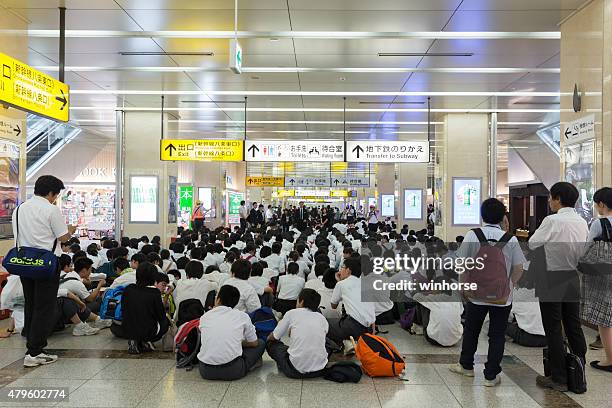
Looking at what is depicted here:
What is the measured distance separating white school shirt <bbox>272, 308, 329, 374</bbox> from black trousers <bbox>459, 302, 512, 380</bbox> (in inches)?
56.7

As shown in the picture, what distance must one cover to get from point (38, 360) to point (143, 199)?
10.1m

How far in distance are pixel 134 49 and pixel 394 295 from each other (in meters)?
6.21

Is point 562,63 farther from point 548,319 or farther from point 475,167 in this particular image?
point 475,167

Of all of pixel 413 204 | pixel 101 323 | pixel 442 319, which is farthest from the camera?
pixel 413 204

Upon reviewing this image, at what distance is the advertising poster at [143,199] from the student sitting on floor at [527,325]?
11.2 meters

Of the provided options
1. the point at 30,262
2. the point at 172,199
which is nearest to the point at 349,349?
the point at 30,262

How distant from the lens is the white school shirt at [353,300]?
239 inches

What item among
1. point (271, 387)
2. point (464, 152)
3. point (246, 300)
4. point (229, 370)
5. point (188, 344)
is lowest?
point (271, 387)

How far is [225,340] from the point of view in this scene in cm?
505

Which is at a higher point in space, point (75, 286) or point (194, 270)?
point (194, 270)

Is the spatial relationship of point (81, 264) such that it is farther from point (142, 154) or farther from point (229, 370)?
point (142, 154)

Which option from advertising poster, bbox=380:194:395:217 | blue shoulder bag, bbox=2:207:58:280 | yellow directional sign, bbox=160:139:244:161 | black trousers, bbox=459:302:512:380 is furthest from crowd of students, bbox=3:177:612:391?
advertising poster, bbox=380:194:395:217

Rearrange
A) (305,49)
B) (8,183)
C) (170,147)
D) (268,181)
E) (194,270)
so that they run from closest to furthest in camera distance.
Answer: (194,270) < (8,183) < (305,49) < (170,147) < (268,181)

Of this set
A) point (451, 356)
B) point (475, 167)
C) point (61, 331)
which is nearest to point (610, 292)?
point (451, 356)
